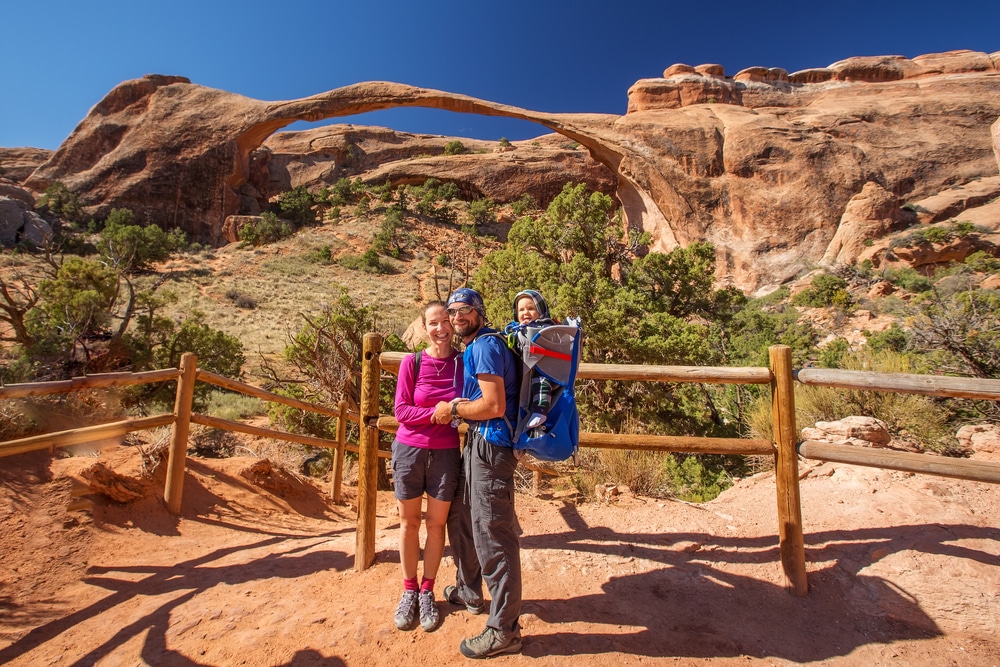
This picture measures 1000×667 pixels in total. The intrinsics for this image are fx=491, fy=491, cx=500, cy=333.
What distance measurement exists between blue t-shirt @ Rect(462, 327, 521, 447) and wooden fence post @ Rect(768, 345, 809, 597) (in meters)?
1.45

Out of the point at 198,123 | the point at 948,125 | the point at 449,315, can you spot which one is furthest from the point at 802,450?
the point at 198,123

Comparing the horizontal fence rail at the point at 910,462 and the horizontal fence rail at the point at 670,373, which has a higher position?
the horizontal fence rail at the point at 670,373

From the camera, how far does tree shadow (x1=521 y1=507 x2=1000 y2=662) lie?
204 centimetres

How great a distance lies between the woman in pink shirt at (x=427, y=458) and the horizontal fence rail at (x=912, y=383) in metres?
1.84

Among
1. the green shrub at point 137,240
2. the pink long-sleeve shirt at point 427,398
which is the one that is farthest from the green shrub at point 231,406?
the green shrub at point 137,240

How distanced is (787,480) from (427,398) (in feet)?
6.00

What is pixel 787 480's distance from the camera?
2.44 metres

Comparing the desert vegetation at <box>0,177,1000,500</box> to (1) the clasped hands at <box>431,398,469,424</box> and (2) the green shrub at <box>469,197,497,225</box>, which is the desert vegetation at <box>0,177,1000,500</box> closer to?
(1) the clasped hands at <box>431,398,469,424</box>

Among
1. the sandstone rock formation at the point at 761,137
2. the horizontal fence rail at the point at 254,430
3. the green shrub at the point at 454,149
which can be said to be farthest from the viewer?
the green shrub at the point at 454,149

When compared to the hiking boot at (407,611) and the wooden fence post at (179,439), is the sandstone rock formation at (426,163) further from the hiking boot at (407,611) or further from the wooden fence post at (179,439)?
the hiking boot at (407,611)

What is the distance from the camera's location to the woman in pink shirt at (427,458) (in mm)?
2053

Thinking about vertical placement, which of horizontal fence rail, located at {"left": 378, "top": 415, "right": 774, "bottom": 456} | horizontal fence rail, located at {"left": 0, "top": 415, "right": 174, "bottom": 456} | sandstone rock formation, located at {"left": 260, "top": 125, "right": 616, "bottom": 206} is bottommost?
horizontal fence rail, located at {"left": 378, "top": 415, "right": 774, "bottom": 456}

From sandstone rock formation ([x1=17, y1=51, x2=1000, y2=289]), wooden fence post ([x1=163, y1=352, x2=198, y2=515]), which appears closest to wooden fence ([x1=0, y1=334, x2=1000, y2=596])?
wooden fence post ([x1=163, y1=352, x2=198, y2=515])

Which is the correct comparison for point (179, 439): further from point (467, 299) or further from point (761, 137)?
point (761, 137)
